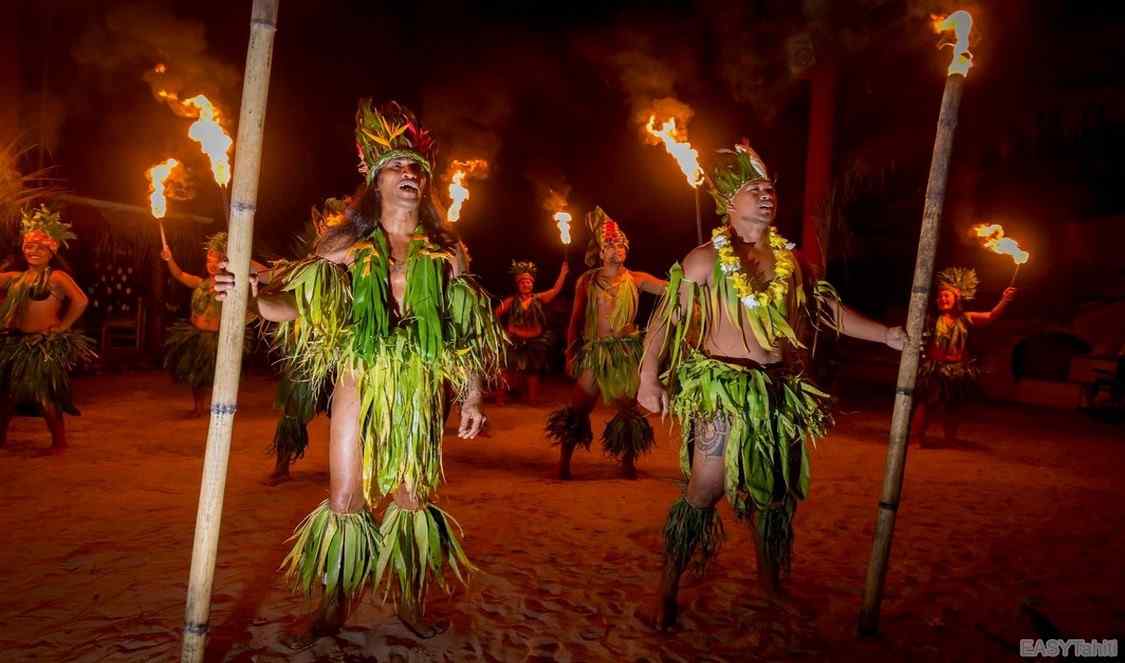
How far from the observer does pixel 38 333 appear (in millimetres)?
A: 6605

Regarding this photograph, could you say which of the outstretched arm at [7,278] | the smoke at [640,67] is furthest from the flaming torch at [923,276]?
the outstretched arm at [7,278]

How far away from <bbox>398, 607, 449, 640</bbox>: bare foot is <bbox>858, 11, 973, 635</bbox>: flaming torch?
188cm

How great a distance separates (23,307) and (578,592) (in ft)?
19.5

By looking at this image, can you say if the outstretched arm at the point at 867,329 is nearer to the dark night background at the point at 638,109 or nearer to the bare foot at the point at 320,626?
the bare foot at the point at 320,626

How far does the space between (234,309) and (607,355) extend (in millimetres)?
4065

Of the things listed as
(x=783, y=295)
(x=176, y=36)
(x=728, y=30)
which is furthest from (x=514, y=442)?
(x=728, y=30)

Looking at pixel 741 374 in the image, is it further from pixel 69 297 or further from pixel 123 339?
pixel 123 339

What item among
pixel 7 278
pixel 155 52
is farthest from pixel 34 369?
pixel 155 52

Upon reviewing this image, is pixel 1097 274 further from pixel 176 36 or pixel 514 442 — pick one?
pixel 176 36

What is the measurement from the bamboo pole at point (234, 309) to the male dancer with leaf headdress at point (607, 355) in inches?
159

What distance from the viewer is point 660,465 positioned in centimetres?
705

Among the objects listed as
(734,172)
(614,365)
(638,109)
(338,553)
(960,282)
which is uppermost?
(638,109)

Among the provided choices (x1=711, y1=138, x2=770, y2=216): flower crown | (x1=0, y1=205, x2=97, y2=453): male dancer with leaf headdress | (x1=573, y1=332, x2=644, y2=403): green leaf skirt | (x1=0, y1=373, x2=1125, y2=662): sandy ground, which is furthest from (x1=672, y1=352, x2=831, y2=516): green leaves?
(x1=0, y1=205, x2=97, y2=453): male dancer with leaf headdress

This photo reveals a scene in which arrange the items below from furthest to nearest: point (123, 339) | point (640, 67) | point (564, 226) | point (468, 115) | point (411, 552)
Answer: point (123, 339), point (468, 115), point (640, 67), point (564, 226), point (411, 552)
